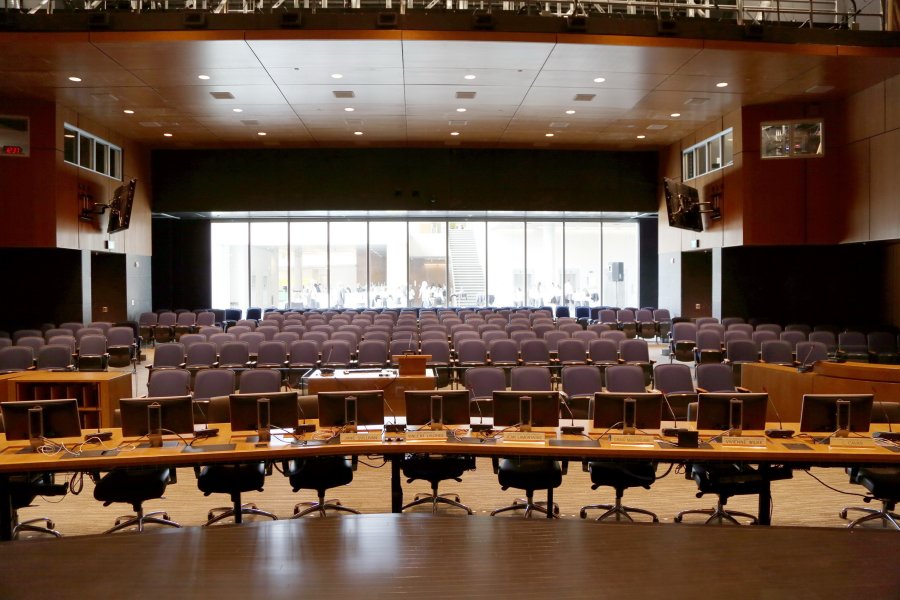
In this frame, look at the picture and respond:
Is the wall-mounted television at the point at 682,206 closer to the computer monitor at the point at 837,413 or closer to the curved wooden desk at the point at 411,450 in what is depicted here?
the computer monitor at the point at 837,413

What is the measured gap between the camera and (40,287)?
14.5 meters

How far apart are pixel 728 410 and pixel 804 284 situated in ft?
37.6

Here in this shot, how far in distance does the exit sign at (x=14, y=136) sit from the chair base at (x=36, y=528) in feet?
33.7

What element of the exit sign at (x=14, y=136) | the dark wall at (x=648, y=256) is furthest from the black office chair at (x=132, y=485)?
the dark wall at (x=648, y=256)

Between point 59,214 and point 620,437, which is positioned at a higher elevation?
point 59,214

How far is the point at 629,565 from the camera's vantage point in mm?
3943

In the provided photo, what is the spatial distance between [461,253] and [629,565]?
1710cm

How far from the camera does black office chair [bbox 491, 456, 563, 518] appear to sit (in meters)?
5.03

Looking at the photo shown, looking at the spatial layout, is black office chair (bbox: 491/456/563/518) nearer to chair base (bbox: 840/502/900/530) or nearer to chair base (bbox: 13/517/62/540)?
chair base (bbox: 840/502/900/530)

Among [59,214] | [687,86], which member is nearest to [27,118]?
[59,214]

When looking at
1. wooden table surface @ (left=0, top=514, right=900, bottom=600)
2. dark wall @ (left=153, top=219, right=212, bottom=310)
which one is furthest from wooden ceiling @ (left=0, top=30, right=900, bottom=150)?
wooden table surface @ (left=0, top=514, right=900, bottom=600)

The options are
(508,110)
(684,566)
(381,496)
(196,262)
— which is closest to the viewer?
(684,566)

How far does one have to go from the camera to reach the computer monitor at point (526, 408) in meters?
5.32

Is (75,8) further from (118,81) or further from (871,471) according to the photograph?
(871,471)
